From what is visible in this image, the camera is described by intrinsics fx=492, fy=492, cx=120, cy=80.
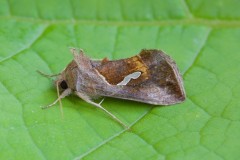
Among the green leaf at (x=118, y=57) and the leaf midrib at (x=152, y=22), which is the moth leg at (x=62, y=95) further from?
the leaf midrib at (x=152, y=22)

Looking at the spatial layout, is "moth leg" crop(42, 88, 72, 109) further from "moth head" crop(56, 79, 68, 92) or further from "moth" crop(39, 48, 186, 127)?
"moth head" crop(56, 79, 68, 92)

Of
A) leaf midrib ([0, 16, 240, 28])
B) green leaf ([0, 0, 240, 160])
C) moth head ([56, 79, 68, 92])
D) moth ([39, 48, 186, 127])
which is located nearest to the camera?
green leaf ([0, 0, 240, 160])

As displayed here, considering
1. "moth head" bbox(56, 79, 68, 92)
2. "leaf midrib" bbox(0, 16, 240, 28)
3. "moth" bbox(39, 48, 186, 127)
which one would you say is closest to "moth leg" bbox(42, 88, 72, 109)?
"moth" bbox(39, 48, 186, 127)

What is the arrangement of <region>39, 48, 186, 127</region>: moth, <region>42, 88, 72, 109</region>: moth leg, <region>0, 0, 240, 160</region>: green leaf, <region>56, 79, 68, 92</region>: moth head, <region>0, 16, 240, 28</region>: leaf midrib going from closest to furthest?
<region>0, 0, 240, 160</region>: green leaf < <region>42, 88, 72, 109</region>: moth leg < <region>39, 48, 186, 127</region>: moth < <region>56, 79, 68, 92</region>: moth head < <region>0, 16, 240, 28</region>: leaf midrib

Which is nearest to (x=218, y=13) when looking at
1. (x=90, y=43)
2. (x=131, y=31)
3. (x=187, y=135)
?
(x=131, y=31)

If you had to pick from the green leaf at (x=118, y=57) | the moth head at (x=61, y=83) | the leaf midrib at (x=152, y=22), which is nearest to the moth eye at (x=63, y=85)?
the moth head at (x=61, y=83)

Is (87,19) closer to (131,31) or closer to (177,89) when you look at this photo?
(131,31)
